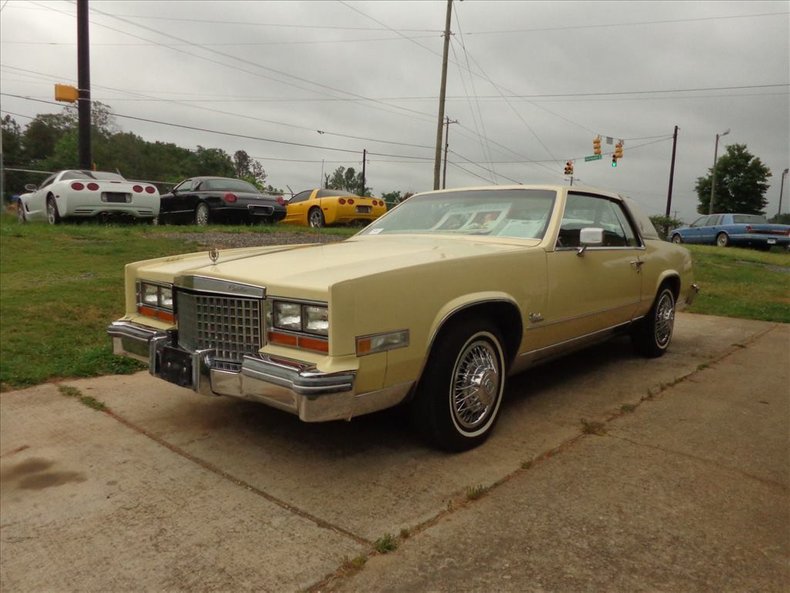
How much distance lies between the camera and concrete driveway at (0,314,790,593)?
2145 mm

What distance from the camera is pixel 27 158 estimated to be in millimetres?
63406

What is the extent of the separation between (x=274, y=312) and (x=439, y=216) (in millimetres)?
1908

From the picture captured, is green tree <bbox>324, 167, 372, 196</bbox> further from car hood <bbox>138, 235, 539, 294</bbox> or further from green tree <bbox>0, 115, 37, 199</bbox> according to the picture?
car hood <bbox>138, 235, 539, 294</bbox>

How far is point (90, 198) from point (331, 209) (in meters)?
5.11

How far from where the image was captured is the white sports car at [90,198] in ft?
33.8

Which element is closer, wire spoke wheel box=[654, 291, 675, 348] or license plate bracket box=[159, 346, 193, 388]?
license plate bracket box=[159, 346, 193, 388]

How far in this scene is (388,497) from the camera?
265 centimetres

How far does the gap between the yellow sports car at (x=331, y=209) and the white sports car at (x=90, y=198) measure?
3836 millimetres

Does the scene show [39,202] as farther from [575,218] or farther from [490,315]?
[490,315]

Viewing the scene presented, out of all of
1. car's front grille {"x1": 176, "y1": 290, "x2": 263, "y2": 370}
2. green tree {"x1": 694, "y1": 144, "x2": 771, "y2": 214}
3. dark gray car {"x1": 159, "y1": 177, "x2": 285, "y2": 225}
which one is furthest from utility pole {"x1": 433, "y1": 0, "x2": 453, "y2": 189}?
green tree {"x1": 694, "y1": 144, "x2": 771, "y2": 214}

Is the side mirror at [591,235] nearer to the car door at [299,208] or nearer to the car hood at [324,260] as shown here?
the car hood at [324,260]

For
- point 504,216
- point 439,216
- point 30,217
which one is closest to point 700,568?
point 504,216

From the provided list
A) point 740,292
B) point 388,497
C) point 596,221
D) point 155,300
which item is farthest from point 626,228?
point 740,292

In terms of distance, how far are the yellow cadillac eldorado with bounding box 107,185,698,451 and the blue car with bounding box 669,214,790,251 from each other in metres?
18.6
